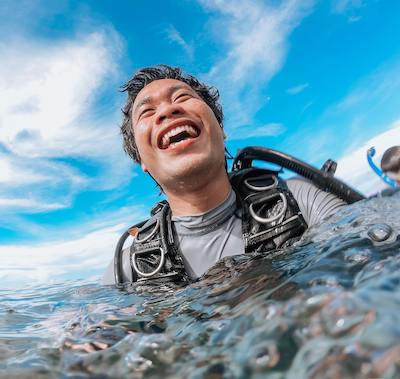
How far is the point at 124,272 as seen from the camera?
4.51 m

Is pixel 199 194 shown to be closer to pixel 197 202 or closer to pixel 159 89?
pixel 197 202

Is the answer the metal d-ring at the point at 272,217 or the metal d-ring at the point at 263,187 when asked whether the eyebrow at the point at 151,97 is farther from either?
the metal d-ring at the point at 272,217

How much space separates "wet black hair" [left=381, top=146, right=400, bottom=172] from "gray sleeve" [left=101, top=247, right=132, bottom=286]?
11.0 ft

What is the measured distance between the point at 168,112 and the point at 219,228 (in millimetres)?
1692

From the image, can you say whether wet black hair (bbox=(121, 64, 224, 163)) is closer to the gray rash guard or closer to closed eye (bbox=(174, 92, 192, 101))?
closed eye (bbox=(174, 92, 192, 101))

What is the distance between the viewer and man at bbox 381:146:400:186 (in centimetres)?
307

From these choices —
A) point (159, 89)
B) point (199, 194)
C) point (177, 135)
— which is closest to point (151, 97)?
point (159, 89)

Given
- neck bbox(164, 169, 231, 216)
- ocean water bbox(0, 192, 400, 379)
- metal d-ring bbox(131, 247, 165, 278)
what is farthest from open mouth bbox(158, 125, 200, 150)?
ocean water bbox(0, 192, 400, 379)

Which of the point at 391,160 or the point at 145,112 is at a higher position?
the point at 145,112

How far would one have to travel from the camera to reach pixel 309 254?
2.70 m

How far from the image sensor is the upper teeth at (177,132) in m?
4.27

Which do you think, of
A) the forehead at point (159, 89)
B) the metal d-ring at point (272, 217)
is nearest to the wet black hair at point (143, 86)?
the forehead at point (159, 89)

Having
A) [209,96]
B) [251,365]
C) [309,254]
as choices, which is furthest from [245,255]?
[209,96]

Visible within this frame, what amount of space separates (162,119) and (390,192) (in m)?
2.86
